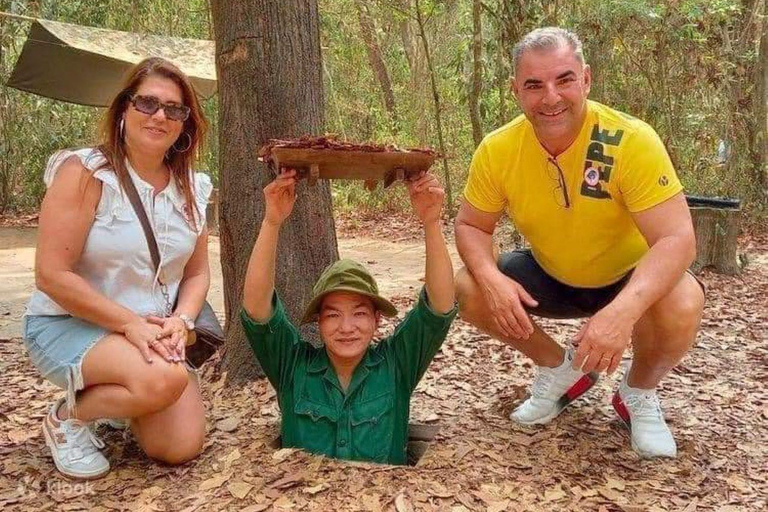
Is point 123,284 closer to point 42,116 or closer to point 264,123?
point 264,123

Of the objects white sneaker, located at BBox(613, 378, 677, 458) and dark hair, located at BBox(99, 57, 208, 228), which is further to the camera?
white sneaker, located at BBox(613, 378, 677, 458)

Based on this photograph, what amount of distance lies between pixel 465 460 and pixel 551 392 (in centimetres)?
51

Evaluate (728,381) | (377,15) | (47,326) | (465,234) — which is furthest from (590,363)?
(377,15)

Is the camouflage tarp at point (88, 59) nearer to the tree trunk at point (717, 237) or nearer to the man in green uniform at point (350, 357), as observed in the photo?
the tree trunk at point (717, 237)

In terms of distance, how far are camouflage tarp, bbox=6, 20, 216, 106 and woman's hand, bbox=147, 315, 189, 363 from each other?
5.32 m

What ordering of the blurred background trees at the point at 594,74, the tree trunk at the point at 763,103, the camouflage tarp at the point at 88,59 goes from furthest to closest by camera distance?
the tree trunk at the point at 763,103 < the blurred background trees at the point at 594,74 < the camouflage tarp at the point at 88,59

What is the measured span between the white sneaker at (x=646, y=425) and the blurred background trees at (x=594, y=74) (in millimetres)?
4740

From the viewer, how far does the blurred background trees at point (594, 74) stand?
8047 mm

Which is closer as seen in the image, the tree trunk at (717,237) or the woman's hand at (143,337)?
the woman's hand at (143,337)

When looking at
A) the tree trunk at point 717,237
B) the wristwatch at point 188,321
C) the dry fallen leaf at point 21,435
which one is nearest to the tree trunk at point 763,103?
the tree trunk at point 717,237

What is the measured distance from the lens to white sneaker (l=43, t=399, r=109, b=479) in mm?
2422

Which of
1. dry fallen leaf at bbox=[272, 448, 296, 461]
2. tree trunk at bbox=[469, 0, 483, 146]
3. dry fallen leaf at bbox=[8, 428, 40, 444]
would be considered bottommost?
dry fallen leaf at bbox=[8, 428, 40, 444]

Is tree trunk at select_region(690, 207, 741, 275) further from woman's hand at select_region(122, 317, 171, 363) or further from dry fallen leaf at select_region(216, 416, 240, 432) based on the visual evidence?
woman's hand at select_region(122, 317, 171, 363)

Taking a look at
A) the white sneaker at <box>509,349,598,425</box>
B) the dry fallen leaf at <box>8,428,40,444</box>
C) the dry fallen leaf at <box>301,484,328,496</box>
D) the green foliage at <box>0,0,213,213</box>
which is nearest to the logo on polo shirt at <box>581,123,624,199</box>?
the white sneaker at <box>509,349,598,425</box>
